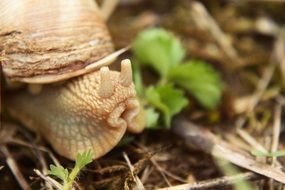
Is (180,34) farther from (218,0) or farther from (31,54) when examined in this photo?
(31,54)

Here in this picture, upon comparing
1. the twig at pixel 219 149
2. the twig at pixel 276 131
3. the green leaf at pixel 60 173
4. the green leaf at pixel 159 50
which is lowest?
the twig at pixel 276 131

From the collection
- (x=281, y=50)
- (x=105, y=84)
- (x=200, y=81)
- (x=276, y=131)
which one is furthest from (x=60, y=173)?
(x=281, y=50)

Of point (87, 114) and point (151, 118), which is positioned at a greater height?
point (87, 114)

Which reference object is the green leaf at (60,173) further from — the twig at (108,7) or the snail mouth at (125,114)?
the twig at (108,7)

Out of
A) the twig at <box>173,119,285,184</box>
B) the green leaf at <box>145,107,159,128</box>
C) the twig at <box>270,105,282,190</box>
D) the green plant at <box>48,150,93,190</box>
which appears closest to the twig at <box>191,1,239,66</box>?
the twig at <box>270,105,282,190</box>

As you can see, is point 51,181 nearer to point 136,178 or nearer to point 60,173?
point 60,173

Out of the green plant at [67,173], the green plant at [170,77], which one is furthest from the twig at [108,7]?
the green plant at [67,173]

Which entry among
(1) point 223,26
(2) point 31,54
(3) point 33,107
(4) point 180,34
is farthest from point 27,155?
(1) point 223,26
